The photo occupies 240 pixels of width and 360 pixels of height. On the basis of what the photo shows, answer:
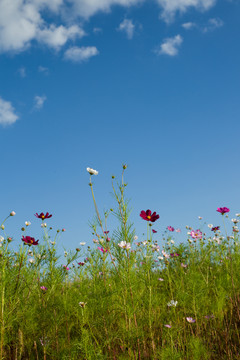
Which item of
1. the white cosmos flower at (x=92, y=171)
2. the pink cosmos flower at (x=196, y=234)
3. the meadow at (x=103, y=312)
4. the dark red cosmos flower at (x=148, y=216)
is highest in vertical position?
the pink cosmos flower at (x=196, y=234)

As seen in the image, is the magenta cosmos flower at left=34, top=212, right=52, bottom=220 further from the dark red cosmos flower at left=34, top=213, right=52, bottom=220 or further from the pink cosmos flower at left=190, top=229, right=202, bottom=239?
the pink cosmos flower at left=190, top=229, right=202, bottom=239

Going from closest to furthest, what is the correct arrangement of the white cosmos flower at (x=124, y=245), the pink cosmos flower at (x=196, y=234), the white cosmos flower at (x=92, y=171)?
1. the white cosmos flower at (x=124, y=245)
2. the white cosmos flower at (x=92, y=171)
3. the pink cosmos flower at (x=196, y=234)

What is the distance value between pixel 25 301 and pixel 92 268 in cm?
76

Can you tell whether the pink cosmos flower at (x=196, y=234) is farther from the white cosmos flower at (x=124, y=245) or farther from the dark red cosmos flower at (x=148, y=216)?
the white cosmos flower at (x=124, y=245)

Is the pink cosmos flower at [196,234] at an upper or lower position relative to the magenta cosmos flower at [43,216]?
upper

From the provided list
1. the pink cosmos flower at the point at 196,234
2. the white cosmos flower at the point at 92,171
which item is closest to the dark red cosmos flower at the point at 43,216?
the white cosmos flower at the point at 92,171

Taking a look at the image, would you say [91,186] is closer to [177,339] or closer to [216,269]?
[177,339]

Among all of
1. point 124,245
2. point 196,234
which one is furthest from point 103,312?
point 196,234

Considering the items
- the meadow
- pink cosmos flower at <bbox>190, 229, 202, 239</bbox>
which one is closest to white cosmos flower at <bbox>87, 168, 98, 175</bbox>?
the meadow

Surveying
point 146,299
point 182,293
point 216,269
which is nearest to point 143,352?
point 146,299

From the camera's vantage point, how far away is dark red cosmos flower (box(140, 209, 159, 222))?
3350 millimetres

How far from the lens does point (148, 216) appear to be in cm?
337

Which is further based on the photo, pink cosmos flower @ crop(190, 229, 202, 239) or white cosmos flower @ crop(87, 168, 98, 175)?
pink cosmos flower @ crop(190, 229, 202, 239)

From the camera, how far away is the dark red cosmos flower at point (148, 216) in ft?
11.0
